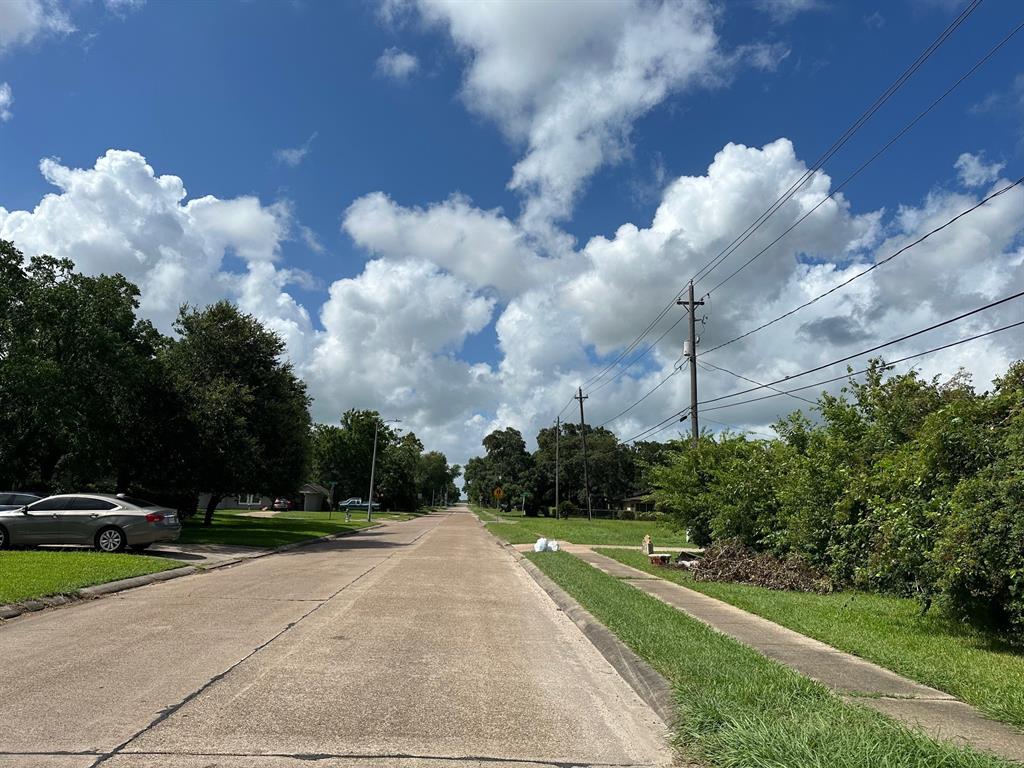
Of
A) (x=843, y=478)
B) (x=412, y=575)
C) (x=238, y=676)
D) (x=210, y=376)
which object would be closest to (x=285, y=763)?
(x=238, y=676)

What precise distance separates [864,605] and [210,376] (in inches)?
1043

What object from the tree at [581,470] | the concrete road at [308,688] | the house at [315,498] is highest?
the tree at [581,470]

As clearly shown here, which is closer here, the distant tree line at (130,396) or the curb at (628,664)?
the curb at (628,664)

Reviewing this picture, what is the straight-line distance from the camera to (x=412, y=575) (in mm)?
17438

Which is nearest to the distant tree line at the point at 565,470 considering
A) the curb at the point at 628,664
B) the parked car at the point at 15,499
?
the parked car at the point at 15,499

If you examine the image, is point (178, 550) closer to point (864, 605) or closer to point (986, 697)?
point (864, 605)

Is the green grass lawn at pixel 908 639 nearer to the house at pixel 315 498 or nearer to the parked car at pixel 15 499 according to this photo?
the parked car at pixel 15 499

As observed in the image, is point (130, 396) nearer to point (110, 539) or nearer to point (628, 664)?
point (110, 539)

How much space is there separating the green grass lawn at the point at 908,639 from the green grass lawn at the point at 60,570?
444 inches

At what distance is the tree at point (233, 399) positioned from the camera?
2902 centimetres

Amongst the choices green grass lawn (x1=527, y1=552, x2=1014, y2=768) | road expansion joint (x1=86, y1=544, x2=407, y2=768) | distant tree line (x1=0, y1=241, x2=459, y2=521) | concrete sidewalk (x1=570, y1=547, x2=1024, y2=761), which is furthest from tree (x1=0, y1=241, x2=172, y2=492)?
green grass lawn (x1=527, y1=552, x2=1014, y2=768)

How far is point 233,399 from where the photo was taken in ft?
96.8

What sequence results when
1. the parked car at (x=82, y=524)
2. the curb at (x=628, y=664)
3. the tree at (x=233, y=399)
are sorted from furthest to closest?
the tree at (x=233, y=399) → the parked car at (x=82, y=524) → the curb at (x=628, y=664)

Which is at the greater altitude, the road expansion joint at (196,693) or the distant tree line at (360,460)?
the distant tree line at (360,460)
